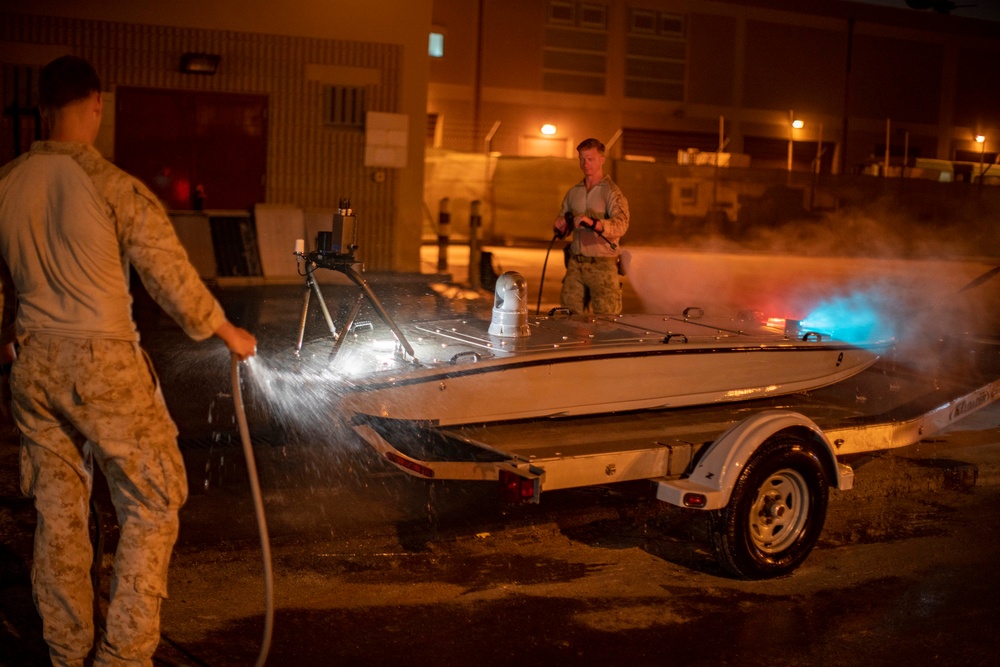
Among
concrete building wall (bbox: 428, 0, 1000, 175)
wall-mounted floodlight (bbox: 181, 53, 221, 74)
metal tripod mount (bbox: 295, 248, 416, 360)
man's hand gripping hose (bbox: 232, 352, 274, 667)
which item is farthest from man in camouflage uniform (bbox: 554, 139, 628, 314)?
concrete building wall (bbox: 428, 0, 1000, 175)

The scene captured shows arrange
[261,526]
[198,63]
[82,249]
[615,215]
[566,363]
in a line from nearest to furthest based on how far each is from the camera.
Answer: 1. [82,249]
2. [261,526]
3. [566,363]
4. [615,215]
5. [198,63]

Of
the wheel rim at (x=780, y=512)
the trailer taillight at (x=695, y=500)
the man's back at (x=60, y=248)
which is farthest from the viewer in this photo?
the wheel rim at (x=780, y=512)

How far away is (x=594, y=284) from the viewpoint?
8367 mm

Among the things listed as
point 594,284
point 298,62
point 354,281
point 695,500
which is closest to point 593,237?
point 594,284

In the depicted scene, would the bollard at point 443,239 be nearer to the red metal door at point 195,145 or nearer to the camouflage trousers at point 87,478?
the red metal door at point 195,145

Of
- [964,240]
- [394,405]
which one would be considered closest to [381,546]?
[394,405]

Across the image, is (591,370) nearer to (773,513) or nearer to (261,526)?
(773,513)

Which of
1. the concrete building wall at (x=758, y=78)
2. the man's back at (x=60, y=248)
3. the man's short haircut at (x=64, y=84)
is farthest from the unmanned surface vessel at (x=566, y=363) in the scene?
the concrete building wall at (x=758, y=78)

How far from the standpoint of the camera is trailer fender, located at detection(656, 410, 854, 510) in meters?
4.95

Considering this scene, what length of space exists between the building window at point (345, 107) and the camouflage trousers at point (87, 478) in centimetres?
1281

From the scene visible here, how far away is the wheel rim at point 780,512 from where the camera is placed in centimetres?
534

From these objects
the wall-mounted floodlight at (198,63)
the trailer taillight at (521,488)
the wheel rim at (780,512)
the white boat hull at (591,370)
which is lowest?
the wheel rim at (780,512)

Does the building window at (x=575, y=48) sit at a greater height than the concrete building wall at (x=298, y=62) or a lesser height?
greater

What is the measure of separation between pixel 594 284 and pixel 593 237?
0.34m
